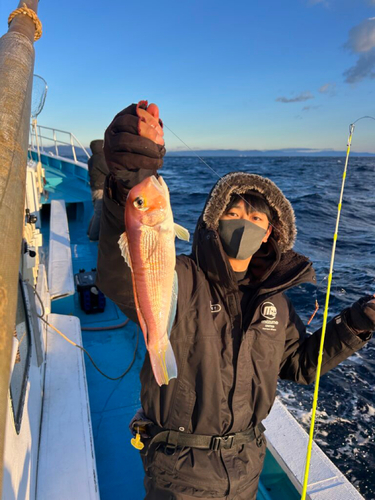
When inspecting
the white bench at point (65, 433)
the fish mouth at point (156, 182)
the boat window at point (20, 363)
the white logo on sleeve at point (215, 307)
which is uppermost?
the fish mouth at point (156, 182)

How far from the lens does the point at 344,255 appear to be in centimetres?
1109

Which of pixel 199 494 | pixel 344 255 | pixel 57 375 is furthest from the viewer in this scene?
pixel 344 255

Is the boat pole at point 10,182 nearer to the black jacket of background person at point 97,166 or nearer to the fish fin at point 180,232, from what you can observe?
the fish fin at point 180,232

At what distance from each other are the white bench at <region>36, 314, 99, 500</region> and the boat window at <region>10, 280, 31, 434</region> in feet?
1.99

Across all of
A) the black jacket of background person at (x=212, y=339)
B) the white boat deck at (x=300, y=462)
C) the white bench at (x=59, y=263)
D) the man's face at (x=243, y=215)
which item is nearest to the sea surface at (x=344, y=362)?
the man's face at (x=243, y=215)

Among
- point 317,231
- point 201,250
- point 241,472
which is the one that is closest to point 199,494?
point 241,472

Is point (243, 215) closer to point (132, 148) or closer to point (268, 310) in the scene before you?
point (268, 310)

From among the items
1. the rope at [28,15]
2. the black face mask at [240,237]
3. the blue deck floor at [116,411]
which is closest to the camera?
the rope at [28,15]

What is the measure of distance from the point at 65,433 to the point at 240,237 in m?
2.10

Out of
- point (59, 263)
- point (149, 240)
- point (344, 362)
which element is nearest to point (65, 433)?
point (149, 240)

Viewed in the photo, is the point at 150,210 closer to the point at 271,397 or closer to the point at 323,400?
the point at 271,397

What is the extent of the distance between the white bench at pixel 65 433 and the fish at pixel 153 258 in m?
1.48

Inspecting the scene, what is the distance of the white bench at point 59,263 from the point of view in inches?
198

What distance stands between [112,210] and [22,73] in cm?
72
